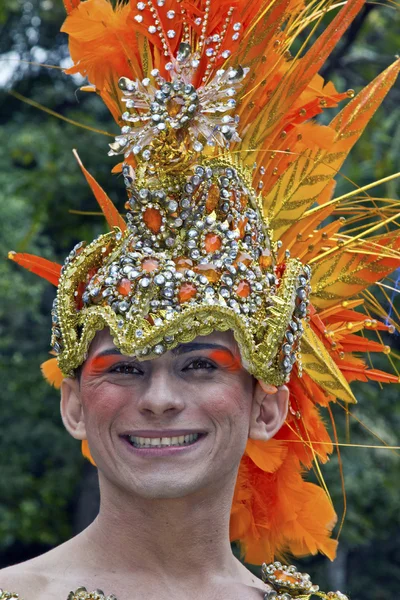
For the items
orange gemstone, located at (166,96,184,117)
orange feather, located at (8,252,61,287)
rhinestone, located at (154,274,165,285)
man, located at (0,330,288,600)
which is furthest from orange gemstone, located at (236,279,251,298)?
orange feather, located at (8,252,61,287)

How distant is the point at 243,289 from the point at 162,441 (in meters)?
0.46

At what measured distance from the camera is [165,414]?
8.99 feet

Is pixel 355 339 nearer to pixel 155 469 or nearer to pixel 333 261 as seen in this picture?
pixel 333 261

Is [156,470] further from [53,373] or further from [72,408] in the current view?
[53,373]

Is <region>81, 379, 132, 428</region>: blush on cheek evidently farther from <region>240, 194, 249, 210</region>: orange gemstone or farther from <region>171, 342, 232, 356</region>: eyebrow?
<region>240, 194, 249, 210</region>: orange gemstone

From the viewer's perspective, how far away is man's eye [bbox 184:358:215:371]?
2797mm

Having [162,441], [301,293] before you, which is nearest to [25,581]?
[162,441]

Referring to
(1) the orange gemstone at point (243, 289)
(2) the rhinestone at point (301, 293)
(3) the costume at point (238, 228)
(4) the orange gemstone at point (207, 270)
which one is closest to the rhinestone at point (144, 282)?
(3) the costume at point (238, 228)

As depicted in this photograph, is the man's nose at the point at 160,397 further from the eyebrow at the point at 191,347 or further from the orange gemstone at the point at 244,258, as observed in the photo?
the orange gemstone at the point at 244,258

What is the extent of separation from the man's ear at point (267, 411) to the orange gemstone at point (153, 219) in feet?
1.75

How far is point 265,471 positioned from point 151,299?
0.92 metres

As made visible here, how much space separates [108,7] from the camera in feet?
9.95

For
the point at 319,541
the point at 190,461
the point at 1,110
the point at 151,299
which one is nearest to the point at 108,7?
the point at 151,299

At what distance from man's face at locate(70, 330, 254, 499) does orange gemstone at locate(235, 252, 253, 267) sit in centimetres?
21
